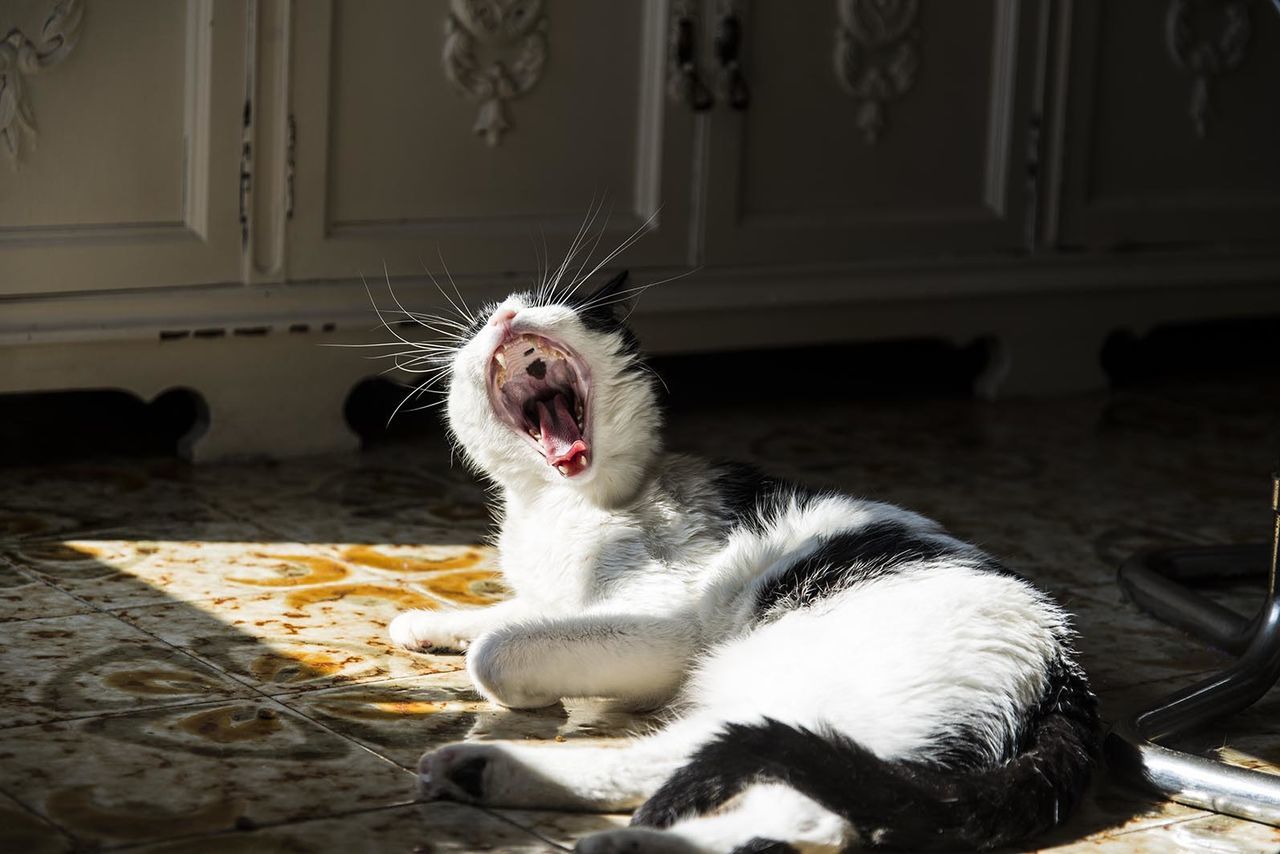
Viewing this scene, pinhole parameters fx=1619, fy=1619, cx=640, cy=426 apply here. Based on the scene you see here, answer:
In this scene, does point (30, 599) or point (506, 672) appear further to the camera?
point (30, 599)

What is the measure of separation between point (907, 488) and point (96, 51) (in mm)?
1531

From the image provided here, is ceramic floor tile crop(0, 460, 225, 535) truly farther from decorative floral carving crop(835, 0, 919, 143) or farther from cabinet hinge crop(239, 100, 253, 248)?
decorative floral carving crop(835, 0, 919, 143)

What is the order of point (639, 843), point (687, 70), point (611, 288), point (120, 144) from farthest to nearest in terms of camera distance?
point (687, 70) < point (120, 144) < point (611, 288) < point (639, 843)

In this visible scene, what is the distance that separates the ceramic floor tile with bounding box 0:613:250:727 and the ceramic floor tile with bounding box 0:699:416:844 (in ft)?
0.13

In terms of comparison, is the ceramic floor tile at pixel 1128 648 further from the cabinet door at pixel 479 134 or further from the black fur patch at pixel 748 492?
the cabinet door at pixel 479 134

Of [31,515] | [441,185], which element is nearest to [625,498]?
[31,515]

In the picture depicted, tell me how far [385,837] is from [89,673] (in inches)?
21.0

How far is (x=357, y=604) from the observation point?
6.86ft

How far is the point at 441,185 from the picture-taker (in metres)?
2.90

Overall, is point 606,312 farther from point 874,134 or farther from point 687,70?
point 874,134

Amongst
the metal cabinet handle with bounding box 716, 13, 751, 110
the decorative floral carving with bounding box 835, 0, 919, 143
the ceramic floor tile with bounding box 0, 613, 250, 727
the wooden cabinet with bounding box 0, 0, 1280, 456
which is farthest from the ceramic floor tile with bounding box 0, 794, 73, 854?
the decorative floral carving with bounding box 835, 0, 919, 143

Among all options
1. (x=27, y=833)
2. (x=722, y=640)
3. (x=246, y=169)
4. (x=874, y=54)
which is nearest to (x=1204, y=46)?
(x=874, y=54)

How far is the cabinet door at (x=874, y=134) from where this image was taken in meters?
3.23

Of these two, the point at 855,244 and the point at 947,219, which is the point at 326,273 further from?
the point at 947,219
